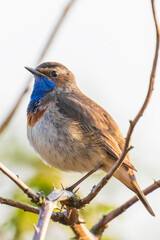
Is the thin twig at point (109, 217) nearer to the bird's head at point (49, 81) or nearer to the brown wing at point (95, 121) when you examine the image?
the brown wing at point (95, 121)

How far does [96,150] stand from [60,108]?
823 mm

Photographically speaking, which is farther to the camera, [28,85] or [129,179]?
[129,179]

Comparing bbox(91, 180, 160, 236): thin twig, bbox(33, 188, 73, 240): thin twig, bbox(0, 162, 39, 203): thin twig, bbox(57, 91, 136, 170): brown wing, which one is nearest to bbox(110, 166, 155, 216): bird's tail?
bbox(57, 91, 136, 170): brown wing

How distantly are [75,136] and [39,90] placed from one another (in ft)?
4.07

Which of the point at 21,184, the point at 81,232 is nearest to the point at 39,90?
the point at 81,232

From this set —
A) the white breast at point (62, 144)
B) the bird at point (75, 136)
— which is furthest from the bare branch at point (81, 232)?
the white breast at point (62, 144)

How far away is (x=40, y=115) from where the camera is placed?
6.25 m

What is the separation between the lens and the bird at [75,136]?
593cm

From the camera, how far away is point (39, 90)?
6836mm

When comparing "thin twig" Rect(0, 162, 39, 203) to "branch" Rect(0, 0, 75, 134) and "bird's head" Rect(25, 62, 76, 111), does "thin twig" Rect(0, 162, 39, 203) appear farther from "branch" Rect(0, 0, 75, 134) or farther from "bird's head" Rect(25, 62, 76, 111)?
"bird's head" Rect(25, 62, 76, 111)

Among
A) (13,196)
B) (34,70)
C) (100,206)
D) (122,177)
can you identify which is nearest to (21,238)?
(13,196)

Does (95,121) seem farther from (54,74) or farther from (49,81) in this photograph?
(54,74)

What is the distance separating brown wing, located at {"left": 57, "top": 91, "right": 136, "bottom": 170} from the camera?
611 centimetres

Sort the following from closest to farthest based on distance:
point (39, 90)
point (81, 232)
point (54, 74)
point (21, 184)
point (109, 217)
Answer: point (21, 184)
point (81, 232)
point (109, 217)
point (39, 90)
point (54, 74)
